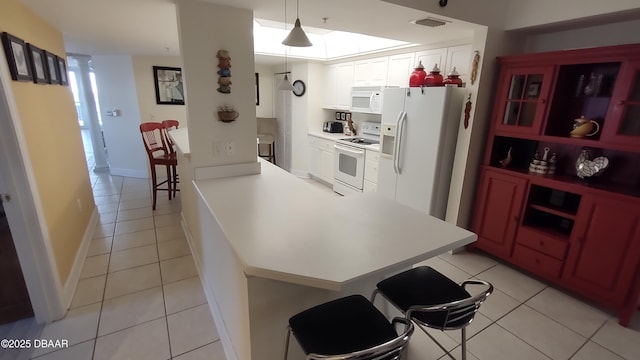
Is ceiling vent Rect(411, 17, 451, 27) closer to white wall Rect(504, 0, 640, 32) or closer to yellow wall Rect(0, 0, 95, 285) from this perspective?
white wall Rect(504, 0, 640, 32)

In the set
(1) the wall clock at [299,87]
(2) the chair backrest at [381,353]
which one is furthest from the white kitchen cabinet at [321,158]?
(2) the chair backrest at [381,353]

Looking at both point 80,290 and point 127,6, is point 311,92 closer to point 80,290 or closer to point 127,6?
point 127,6

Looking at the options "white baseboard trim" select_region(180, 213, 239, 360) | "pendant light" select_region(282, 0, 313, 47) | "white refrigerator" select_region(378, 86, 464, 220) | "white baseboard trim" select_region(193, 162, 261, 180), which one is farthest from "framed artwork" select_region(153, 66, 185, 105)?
"pendant light" select_region(282, 0, 313, 47)

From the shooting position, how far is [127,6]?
2.10 meters

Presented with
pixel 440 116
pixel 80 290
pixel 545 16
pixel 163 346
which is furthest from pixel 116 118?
pixel 545 16

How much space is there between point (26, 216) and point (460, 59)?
385 cm

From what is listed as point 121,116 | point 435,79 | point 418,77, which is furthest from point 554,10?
point 121,116

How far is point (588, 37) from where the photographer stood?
95.5 inches

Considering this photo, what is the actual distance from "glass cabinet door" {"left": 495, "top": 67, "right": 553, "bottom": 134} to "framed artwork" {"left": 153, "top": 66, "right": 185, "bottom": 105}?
4.90m

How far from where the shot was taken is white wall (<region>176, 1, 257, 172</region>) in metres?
1.96

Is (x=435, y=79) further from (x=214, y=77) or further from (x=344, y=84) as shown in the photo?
(x=214, y=77)

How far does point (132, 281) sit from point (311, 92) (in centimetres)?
390

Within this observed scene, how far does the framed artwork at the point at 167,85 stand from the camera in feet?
16.5

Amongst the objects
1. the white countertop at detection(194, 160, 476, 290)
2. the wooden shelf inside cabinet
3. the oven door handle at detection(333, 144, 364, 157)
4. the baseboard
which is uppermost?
the white countertop at detection(194, 160, 476, 290)
